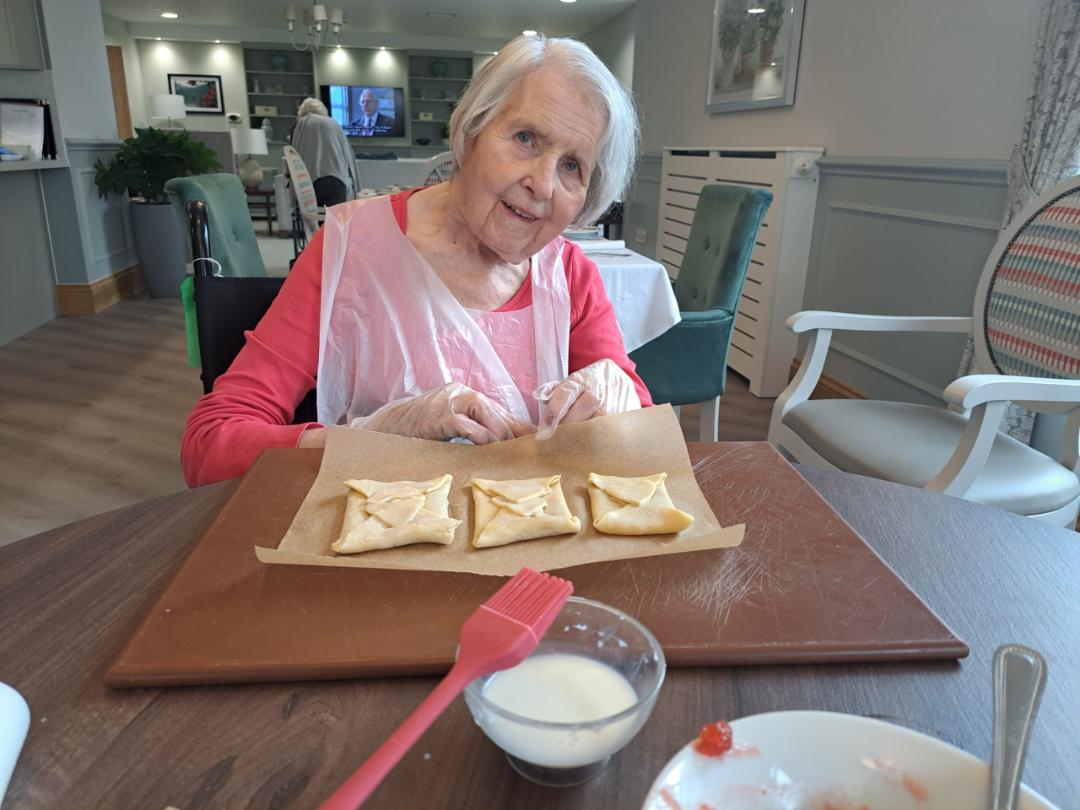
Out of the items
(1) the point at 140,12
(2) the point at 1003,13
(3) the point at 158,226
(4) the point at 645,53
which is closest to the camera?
(2) the point at 1003,13

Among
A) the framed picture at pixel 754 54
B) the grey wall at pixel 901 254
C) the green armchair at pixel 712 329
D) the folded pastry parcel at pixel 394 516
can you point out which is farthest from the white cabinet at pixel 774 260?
the folded pastry parcel at pixel 394 516

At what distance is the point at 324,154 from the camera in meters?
5.43

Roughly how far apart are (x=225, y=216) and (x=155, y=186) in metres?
4.05

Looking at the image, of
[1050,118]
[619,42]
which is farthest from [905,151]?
[619,42]

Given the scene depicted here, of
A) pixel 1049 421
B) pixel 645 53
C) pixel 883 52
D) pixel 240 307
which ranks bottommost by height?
pixel 1049 421

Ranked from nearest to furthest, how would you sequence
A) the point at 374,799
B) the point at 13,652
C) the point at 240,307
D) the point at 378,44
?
the point at 374,799 → the point at 13,652 → the point at 240,307 → the point at 378,44

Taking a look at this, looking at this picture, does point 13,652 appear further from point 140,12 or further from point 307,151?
point 140,12

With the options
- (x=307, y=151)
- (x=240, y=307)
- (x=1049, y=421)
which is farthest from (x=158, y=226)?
(x=1049, y=421)

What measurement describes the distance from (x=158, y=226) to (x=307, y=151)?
1216 mm

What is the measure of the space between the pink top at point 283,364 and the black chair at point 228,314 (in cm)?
11

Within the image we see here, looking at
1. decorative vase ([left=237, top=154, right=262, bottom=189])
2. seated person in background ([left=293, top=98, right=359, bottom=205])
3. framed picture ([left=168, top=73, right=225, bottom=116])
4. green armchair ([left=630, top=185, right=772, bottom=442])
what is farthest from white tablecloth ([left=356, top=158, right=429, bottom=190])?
green armchair ([left=630, top=185, right=772, bottom=442])

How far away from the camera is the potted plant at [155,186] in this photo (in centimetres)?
512

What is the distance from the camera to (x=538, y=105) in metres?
1.15

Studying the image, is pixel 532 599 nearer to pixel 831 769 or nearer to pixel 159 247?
pixel 831 769
